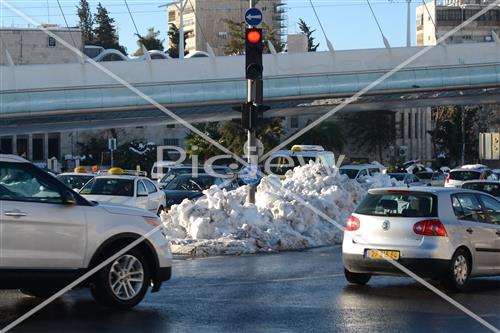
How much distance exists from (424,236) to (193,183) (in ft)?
57.9

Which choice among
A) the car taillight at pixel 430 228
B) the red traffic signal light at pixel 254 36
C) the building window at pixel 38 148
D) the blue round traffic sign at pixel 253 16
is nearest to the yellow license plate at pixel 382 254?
the car taillight at pixel 430 228

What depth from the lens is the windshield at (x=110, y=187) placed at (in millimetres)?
24766

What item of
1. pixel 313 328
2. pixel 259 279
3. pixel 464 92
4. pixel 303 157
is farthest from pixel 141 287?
pixel 464 92

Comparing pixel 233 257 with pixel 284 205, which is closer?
pixel 233 257

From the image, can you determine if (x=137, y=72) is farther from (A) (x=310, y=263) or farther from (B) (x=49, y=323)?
(B) (x=49, y=323)

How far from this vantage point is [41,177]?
1081 centimetres

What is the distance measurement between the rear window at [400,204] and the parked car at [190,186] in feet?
50.1

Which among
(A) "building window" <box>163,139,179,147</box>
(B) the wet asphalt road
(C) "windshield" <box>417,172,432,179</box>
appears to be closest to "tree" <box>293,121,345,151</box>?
(A) "building window" <box>163,139,179,147</box>

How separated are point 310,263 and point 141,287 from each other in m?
6.59

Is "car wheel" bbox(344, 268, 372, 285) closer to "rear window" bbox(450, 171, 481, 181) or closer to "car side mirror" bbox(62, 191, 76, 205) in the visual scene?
"car side mirror" bbox(62, 191, 76, 205)

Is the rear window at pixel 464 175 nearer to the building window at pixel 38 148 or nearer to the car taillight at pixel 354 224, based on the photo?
the car taillight at pixel 354 224

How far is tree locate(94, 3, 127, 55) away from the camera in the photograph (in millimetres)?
129500

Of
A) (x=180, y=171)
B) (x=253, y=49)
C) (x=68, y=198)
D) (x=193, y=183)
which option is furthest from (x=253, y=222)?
(x=180, y=171)

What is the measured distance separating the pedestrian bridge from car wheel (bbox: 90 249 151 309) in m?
44.3
